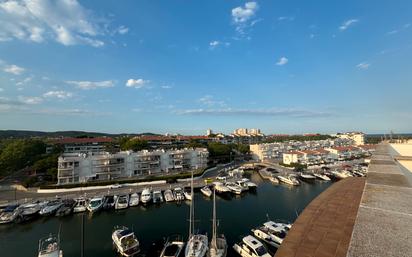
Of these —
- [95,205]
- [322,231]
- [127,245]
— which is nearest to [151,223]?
[127,245]

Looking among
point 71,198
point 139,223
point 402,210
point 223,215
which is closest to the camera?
point 402,210

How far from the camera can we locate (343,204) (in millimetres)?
7430

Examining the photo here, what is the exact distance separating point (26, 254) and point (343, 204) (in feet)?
67.9

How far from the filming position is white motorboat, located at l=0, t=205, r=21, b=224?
20312mm

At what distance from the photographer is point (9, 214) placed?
68.2 feet

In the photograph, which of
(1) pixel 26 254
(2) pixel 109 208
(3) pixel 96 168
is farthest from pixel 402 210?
(3) pixel 96 168

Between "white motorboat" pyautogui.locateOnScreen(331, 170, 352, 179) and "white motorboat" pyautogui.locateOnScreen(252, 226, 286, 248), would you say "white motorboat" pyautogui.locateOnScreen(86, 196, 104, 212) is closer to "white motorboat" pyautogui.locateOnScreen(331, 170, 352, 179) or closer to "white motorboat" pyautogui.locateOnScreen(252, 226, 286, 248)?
"white motorboat" pyautogui.locateOnScreen(252, 226, 286, 248)

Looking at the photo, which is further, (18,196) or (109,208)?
(18,196)

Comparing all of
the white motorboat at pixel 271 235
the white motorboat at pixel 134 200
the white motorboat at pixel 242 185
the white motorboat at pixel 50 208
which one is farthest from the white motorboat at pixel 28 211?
the white motorboat at pixel 242 185

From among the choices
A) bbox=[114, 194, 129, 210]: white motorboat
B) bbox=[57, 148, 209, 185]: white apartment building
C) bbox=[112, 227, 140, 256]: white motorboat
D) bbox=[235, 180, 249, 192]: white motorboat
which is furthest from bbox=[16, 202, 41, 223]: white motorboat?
bbox=[235, 180, 249, 192]: white motorboat

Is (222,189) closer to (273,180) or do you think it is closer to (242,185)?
(242,185)

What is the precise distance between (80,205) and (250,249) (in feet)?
64.4

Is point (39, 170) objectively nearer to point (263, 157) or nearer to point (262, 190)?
point (262, 190)

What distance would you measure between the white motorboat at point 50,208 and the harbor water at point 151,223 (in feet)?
2.56
